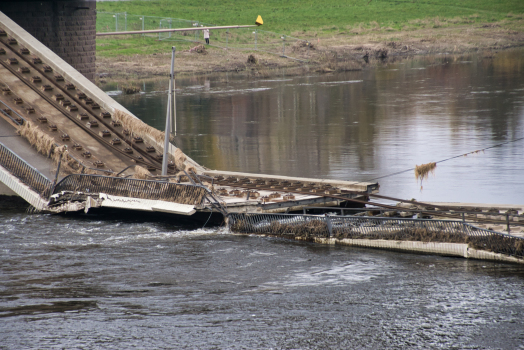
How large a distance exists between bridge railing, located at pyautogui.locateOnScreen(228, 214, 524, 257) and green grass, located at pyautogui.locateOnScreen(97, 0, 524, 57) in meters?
63.8

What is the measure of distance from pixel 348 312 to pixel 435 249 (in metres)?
4.19

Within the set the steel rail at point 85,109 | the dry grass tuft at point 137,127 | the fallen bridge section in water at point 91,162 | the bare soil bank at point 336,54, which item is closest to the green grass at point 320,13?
the bare soil bank at point 336,54

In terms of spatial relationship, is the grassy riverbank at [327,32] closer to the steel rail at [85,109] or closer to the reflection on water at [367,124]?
the reflection on water at [367,124]

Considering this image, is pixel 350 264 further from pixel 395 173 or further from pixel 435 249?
pixel 395 173

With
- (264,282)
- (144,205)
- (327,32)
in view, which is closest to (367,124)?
(144,205)

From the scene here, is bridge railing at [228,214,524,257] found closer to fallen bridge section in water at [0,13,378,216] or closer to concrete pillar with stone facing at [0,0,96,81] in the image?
fallen bridge section in water at [0,13,378,216]

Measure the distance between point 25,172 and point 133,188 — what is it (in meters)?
3.67

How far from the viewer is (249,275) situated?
16453 millimetres

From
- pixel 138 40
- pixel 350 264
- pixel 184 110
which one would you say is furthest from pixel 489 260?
pixel 138 40

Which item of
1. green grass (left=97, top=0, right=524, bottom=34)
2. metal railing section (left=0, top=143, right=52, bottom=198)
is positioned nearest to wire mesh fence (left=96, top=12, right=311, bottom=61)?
green grass (left=97, top=0, right=524, bottom=34)

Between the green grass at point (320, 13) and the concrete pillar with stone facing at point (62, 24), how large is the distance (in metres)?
46.4

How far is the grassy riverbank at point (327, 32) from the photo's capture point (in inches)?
2813

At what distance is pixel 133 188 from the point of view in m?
21.5

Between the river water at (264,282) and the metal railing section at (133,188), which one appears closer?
the river water at (264,282)
